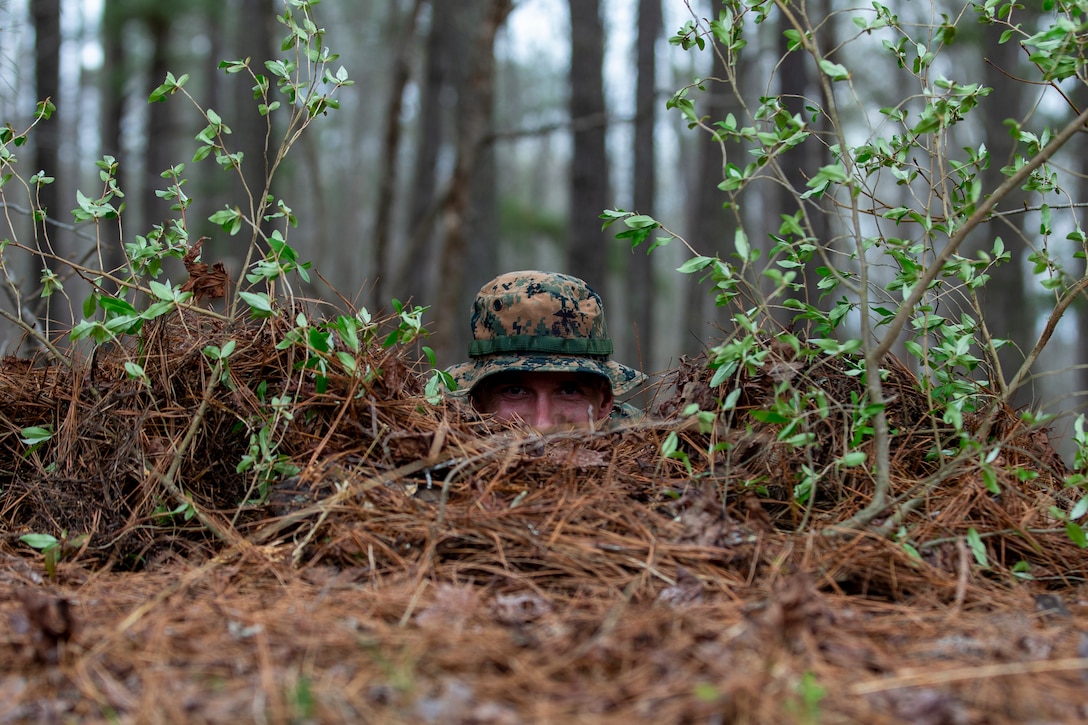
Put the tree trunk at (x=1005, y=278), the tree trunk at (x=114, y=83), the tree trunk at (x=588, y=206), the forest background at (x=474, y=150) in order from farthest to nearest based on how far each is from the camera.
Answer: the tree trunk at (x=114, y=83), the tree trunk at (x=588, y=206), the tree trunk at (x=1005, y=278), the forest background at (x=474, y=150)

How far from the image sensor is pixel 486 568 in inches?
88.4

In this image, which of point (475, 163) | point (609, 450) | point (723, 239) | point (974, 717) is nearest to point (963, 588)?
point (974, 717)

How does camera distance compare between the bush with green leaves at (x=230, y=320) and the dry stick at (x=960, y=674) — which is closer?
the dry stick at (x=960, y=674)

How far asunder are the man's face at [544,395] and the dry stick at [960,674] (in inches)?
91.0

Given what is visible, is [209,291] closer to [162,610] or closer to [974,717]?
[162,610]

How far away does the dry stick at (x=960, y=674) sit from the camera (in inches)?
65.4

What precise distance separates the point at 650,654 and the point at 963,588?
94cm

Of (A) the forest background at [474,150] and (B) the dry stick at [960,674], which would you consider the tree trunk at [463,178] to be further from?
(B) the dry stick at [960,674]

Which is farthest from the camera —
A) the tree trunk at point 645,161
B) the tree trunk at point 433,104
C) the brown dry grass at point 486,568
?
the tree trunk at point 645,161

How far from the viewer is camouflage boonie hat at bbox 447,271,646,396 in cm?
385

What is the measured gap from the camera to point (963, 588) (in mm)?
2164

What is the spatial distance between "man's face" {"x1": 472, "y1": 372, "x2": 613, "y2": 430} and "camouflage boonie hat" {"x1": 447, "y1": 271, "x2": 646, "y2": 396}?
0.09 meters

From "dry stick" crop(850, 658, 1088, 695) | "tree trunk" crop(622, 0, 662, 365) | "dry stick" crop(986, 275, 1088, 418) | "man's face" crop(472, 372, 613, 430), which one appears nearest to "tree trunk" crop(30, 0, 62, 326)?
"man's face" crop(472, 372, 613, 430)

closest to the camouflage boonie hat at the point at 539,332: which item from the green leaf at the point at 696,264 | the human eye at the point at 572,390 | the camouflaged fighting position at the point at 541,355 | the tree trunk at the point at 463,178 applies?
the camouflaged fighting position at the point at 541,355
